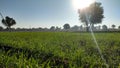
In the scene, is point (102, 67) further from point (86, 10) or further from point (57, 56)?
point (86, 10)

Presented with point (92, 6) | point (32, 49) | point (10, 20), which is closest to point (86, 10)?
point (92, 6)

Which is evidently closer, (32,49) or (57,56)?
(57,56)

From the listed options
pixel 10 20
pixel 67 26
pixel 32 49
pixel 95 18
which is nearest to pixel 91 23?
pixel 95 18

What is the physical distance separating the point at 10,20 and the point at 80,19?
5831 centimetres

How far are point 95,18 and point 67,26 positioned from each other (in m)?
103

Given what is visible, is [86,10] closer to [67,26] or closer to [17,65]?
[17,65]

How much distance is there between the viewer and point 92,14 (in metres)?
82.8

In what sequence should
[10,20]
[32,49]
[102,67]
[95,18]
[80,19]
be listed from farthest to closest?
[10,20]
[80,19]
[95,18]
[32,49]
[102,67]

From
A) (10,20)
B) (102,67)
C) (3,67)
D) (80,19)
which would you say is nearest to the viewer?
(3,67)

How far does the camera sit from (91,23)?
3346 inches

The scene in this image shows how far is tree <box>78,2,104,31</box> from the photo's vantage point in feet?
272

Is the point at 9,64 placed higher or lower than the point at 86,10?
lower

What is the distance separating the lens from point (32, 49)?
36.0 ft

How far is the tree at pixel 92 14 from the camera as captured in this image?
82938 millimetres
